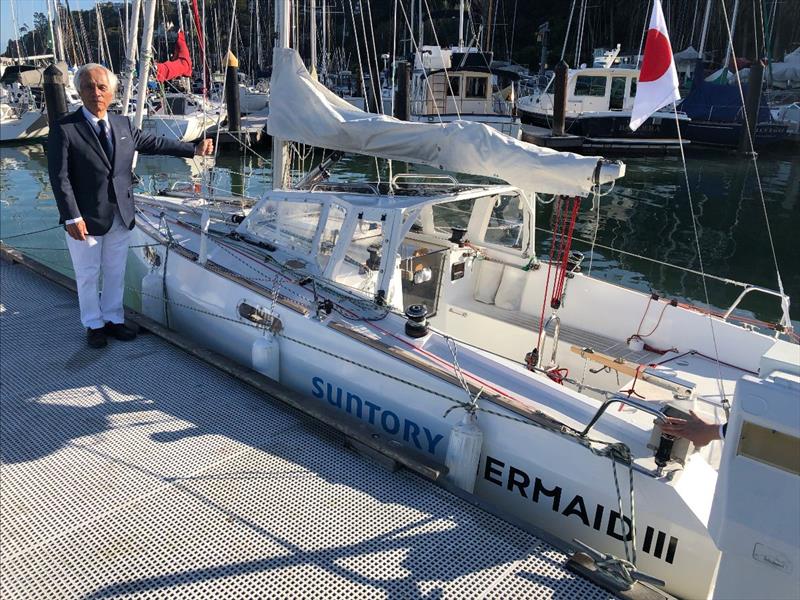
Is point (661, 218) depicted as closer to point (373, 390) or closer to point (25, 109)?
point (373, 390)

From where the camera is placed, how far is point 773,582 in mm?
2115

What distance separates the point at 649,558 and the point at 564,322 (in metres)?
2.96

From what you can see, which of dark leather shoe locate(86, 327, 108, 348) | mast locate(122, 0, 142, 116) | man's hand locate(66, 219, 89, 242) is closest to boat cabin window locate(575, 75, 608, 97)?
mast locate(122, 0, 142, 116)

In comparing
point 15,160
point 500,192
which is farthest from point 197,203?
point 15,160

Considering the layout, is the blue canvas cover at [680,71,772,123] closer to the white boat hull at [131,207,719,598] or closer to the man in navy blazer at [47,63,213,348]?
the white boat hull at [131,207,719,598]

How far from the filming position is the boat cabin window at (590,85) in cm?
2656

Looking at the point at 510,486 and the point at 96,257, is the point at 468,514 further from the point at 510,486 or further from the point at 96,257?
the point at 96,257

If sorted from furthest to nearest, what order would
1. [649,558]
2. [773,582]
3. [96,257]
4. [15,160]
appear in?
[15,160] → [96,257] → [649,558] → [773,582]

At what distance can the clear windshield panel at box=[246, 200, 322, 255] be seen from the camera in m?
5.35

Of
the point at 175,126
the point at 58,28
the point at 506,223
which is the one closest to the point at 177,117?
the point at 175,126

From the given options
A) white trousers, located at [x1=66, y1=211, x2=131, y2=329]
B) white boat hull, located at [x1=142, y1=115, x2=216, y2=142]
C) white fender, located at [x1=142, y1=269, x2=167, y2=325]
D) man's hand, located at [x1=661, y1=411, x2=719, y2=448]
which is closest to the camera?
man's hand, located at [x1=661, y1=411, x2=719, y2=448]

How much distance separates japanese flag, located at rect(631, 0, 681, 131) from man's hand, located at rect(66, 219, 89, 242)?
159 inches

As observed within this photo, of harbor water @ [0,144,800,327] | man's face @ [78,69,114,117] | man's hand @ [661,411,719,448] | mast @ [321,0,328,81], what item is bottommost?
harbor water @ [0,144,800,327]

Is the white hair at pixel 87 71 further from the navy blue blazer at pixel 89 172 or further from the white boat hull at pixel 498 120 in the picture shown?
the white boat hull at pixel 498 120
